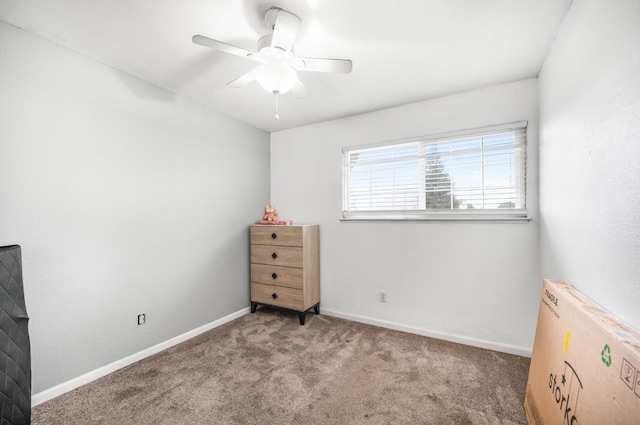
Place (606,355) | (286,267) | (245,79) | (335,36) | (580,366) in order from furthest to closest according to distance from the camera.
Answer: (286,267)
(245,79)
(335,36)
(580,366)
(606,355)

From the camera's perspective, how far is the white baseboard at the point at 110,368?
1.64 m

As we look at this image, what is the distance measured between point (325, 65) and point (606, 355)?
175 centimetres

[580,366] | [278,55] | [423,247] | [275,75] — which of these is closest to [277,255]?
[423,247]

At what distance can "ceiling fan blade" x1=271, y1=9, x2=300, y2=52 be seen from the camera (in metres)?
1.36

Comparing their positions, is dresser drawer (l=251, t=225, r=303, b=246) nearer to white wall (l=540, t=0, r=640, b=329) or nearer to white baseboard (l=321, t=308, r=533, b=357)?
white baseboard (l=321, t=308, r=533, b=357)

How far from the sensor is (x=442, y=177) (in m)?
2.53

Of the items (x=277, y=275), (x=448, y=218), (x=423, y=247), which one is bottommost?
(x=277, y=275)

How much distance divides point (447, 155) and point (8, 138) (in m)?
3.07

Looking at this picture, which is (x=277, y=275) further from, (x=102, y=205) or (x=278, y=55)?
(x=278, y=55)

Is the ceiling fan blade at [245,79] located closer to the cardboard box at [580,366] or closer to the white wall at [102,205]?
the white wall at [102,205]

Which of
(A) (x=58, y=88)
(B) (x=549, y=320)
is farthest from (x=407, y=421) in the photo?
(A) (x=58, y=88)

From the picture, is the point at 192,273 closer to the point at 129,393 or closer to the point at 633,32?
the point at 129,393

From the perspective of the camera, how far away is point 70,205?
178 cm

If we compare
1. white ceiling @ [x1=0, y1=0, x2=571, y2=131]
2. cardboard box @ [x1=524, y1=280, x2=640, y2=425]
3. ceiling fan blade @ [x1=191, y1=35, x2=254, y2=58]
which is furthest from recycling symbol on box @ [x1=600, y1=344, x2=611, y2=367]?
ceiling fan blade @ [x1=191, y1=35, x2=254, y2=58]
